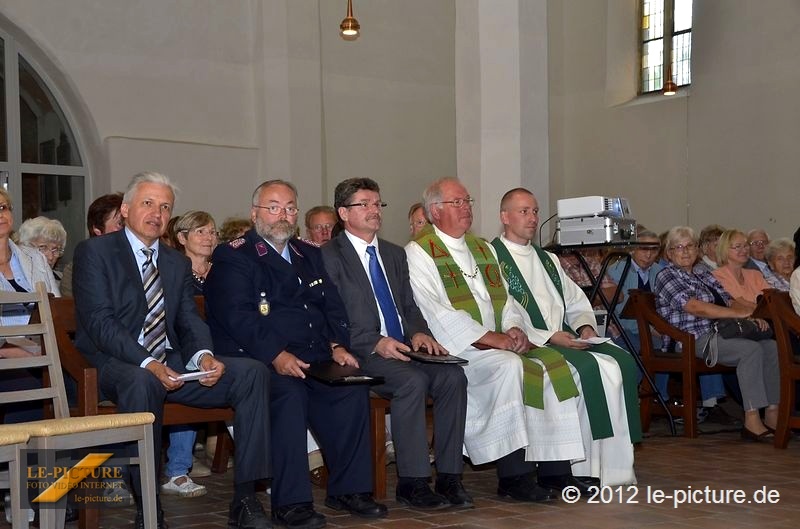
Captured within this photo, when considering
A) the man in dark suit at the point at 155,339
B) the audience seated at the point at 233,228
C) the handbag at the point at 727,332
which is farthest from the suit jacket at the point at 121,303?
the handbag at the point at 727,332

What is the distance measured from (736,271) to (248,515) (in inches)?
187

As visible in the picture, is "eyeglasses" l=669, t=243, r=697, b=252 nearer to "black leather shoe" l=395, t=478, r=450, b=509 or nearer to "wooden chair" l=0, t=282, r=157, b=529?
"black leather shoe" l=395, t=478, r=450, b=509

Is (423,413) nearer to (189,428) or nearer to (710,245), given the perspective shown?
(189,428)

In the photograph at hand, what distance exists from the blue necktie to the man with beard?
264mm

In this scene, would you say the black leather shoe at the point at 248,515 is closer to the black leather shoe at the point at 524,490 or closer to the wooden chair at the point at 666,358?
the black leather shoe at the point at 524,490

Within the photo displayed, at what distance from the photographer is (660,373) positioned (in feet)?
25.4

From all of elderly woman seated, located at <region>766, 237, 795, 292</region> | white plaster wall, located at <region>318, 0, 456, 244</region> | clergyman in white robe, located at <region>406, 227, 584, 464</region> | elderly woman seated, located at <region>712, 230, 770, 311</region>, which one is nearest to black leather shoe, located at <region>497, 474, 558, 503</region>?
clergyman in white robe, located at <region>406, 227, 584, 464</region>

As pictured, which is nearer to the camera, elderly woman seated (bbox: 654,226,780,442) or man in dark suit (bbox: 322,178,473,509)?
man in dark suit (bbox: 322,178,473,509)

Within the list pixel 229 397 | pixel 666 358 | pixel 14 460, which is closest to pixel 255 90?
pixel 666 358

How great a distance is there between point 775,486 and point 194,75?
7.59 m

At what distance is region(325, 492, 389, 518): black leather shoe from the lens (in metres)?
4.74

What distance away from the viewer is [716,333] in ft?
23.6

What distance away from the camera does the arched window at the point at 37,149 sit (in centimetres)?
1050

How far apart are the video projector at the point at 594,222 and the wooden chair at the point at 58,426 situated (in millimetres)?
3583
